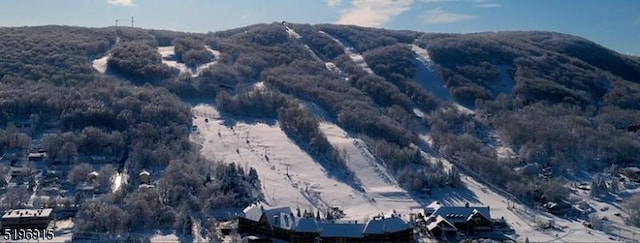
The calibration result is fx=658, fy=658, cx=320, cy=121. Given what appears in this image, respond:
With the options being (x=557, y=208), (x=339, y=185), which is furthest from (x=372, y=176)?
(x=557, y=208)

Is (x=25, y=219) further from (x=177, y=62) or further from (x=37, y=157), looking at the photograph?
(x=177, y=62)

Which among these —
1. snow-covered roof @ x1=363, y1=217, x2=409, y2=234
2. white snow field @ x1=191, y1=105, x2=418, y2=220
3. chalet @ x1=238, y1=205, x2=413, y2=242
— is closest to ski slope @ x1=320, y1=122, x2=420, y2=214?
white snow field @ x1=191, y1=105, x2=418, y2=220

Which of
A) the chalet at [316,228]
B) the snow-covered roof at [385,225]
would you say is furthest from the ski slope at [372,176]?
the chalet at [316,228]

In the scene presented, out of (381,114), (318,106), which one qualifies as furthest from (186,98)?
(381,114)

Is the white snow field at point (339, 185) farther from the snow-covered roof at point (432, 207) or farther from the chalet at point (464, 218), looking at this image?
the chalet at point (464, 218)

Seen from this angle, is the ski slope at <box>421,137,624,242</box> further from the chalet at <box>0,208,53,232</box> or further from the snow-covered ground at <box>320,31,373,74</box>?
the snow-covered ground at <box>320,31,373,74</box>
